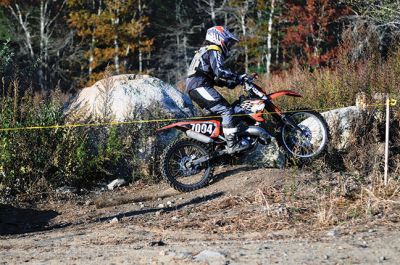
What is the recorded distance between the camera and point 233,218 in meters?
7.64

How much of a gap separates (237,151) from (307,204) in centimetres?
224

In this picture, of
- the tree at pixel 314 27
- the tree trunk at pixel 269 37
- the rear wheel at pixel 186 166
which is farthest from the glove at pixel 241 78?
the tree trunk at pixel 269 37

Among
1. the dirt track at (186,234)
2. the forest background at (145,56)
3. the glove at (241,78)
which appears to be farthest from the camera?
the forest background at (145,56)

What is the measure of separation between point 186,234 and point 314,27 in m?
28.7

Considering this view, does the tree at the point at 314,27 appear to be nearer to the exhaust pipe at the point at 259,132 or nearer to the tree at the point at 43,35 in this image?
the tree at the point at 43,35

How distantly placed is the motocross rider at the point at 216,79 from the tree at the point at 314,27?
72.0 feet

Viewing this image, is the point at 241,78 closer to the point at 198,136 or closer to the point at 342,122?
the point at 198,136

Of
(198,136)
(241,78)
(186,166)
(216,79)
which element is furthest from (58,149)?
(241,78)

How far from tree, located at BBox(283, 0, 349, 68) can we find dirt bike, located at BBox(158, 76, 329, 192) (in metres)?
21.7

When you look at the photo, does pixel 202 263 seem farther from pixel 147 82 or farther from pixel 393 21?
pixel 393 21

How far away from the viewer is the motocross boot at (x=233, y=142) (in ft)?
32.4

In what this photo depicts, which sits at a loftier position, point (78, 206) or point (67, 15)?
point (67, 15)

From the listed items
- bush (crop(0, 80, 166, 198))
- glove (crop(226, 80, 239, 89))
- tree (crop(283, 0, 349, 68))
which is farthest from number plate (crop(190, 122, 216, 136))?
tree (crop(283, 0, 349, 68))

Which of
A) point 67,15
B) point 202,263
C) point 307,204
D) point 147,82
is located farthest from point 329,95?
point 67,15
